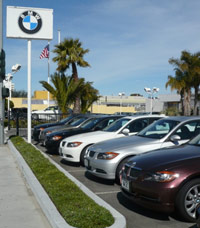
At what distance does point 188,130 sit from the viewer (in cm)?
740

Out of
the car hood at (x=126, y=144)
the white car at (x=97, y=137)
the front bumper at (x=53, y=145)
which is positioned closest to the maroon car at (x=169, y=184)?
A: the car hood at (x=126, y=144)

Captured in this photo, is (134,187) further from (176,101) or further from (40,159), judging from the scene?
(176,101)

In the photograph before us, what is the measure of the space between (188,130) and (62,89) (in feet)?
55.7

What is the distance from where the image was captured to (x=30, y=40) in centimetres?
1448

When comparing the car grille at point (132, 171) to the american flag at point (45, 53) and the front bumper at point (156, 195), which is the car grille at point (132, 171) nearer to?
the front bumper at point (156, 195)

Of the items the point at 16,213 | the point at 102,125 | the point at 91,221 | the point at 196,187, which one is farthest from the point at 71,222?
the point at 102,125

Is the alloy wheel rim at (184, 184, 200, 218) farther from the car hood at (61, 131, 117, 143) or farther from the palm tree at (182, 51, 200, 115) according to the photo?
the palm tree at (182, 51, 200, 115)

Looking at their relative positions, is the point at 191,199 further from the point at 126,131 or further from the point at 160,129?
the point at 126,131

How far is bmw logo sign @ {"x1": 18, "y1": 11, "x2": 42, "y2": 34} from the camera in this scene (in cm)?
1408

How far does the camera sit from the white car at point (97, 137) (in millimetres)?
8945

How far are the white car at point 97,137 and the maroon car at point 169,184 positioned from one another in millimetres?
3808

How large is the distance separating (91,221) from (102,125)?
24.5 ft

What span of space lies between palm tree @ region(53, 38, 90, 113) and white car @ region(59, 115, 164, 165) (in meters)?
18.2

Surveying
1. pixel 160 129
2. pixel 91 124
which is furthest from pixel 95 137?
pixel 91 124
